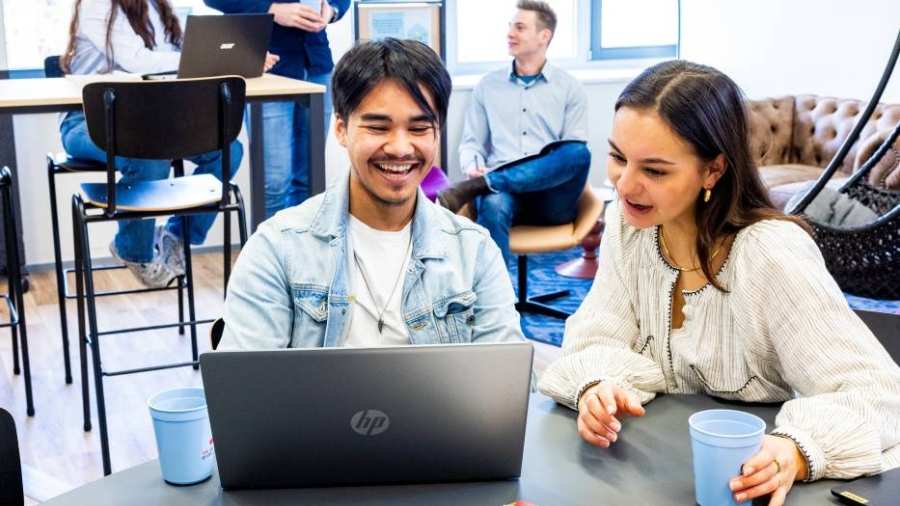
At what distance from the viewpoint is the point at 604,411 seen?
1.35 metres

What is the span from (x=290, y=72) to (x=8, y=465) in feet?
10.1

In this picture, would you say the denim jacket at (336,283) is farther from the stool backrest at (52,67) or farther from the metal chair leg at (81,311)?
the stool backrest at (52,67)

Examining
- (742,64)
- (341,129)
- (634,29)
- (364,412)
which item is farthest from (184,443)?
(634,29)

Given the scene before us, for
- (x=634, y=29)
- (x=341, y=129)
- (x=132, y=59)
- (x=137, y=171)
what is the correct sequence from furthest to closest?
(x=634, y=29)
(x=132, y=59)
(x=137, y=171)
(x=341, y=129)

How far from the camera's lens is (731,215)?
1.57m

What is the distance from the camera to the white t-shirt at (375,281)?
1669 millimetres

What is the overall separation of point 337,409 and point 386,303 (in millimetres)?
566

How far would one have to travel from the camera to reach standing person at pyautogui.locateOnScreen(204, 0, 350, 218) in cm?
411

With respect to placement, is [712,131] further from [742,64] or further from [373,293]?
[742,64]

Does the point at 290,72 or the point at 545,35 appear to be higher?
the point at 545,35

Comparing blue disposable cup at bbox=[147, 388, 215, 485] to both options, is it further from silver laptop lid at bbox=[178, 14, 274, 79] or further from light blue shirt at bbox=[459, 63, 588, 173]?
light blue shirt at bbox=[459, 63, 588, 173]

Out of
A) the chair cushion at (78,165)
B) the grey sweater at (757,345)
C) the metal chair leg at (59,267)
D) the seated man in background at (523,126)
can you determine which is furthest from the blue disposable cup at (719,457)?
the seated man in background at (523,126)

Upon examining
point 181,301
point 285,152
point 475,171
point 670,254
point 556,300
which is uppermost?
point 670,254

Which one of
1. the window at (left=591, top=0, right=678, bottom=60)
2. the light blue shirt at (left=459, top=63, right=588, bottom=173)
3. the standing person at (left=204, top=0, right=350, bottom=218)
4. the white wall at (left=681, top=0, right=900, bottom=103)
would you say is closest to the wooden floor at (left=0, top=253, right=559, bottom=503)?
the standing person at (left=204, top=0, right=350, bottom=218)
